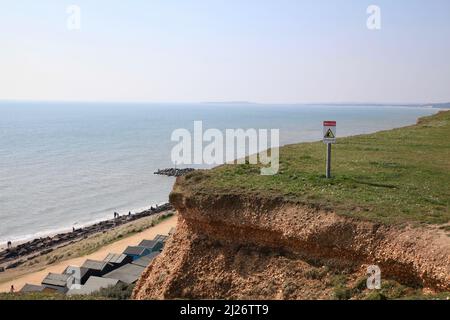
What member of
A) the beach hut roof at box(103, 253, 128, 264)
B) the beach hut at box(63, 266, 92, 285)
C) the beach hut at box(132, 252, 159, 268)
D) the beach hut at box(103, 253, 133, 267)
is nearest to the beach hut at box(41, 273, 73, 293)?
the beach hut at box(63, 266, 92, 285)

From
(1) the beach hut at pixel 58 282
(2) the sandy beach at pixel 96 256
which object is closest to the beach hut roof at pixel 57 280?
(1) the beach hut at pixel 58 282

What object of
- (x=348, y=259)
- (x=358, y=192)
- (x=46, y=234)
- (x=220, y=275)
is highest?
(x=358, y=192)

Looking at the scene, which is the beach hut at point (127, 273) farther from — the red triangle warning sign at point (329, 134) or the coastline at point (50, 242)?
the red triangle warning sign at point (329, 134)

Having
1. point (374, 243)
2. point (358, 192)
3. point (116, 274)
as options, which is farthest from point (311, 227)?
point (116, 274)

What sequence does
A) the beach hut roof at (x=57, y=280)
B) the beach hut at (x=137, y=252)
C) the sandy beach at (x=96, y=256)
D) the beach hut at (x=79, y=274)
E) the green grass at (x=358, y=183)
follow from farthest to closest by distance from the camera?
the beach hut at (x=137, y=252)
the sandy beach at (x=96, y=256)
the beach hut at (x=79, y=274)
the beach hut roof at (x=57, y=280)
the green grass at (x=358, y=183)
